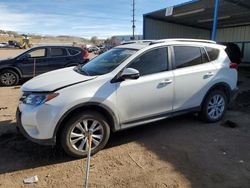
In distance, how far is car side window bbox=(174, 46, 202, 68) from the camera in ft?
17.2

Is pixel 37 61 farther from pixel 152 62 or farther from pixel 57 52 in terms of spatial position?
pixel 152 62

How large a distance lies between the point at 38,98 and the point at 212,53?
11.9 ft

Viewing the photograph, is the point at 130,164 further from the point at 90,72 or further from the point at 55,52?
the point at 55,52

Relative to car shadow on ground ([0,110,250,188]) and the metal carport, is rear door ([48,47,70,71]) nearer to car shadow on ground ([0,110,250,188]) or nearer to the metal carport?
car shadow on ground ([0,110,250,188])

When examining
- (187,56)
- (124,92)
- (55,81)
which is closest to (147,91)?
(124,92)

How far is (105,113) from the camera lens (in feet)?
14.6

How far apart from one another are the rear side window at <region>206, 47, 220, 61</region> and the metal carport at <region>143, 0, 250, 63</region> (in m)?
8.21

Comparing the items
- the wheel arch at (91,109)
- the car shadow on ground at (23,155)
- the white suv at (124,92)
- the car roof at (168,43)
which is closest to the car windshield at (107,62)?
the white suv at (124,92)

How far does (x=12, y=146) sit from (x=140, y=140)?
2.23 meters

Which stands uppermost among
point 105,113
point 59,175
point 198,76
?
point 198,76

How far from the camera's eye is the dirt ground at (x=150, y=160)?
12.2ft

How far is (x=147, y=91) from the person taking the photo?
4742mm

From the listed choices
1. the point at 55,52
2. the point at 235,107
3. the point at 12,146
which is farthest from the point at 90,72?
the point at 55,52

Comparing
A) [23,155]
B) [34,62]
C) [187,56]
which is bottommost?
[23,155]
